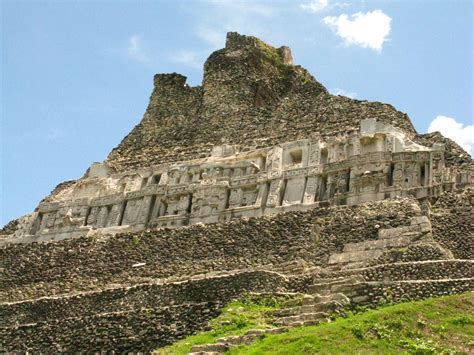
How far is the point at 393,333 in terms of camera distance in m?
17.9

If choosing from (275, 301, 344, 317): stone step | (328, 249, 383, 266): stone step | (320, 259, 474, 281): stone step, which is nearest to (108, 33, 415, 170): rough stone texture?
(328, 249, 383, 266): stone step

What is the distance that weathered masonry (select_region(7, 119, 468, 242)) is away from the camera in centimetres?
2919

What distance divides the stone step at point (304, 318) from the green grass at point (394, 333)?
497 millimetres

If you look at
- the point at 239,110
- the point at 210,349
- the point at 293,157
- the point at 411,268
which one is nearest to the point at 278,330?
the point at 210,349

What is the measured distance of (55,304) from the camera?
91.4ft

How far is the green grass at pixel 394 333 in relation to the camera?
684 inches

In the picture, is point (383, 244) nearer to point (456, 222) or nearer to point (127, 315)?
point (456, 222)

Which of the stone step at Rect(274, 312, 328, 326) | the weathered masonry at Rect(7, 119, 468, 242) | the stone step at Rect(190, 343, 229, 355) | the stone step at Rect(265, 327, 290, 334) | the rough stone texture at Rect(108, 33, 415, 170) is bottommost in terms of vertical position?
the stone step at Rect(190, 343, 229, 355)

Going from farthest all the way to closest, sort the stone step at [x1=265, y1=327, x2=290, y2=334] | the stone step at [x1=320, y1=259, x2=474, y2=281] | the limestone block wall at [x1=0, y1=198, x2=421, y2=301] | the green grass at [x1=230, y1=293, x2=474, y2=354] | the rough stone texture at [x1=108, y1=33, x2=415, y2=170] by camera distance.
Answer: the rough stone texture at [x1=108, y1=33, x2=415, y2=170], the limestone block wall at [x1=0, y1=198, x2=421, y2=301], the stone step at [x1=320, y1=259, x2=474, y2=281], the stone step at [x1=265, y1=327, x2=290, y2=334], the green grass at [x1=230, y1=293, x2=474, y2=354]

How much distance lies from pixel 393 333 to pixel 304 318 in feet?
9.15

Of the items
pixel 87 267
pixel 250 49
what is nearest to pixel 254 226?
pixel 87 267

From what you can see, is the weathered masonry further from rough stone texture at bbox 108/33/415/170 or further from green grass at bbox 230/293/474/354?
green grass at bbox 230/293/474/354

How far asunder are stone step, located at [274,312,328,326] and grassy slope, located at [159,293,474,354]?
472 mm

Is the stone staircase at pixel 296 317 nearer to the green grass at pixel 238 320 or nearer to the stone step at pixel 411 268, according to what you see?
the green grass at pixel 238 320
